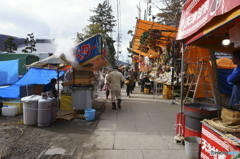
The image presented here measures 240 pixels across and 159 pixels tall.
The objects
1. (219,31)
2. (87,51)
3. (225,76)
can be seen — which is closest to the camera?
(219,31)

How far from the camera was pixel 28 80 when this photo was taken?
29.6 feet

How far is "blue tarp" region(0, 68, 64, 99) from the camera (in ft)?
26.3

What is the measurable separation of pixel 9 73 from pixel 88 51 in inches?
244

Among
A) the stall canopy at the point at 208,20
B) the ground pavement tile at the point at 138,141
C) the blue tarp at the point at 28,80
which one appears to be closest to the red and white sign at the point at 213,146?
the ground pavement tile at the point at 138,141

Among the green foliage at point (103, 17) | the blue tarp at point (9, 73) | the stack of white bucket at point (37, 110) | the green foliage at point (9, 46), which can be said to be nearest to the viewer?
the stack of white bucket at point (37, 110)

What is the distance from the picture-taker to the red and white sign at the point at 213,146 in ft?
8.05

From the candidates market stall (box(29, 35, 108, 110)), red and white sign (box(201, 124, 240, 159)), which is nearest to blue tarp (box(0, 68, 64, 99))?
market stall (box(29, 35, 108, 110))

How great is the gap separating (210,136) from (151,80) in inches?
429

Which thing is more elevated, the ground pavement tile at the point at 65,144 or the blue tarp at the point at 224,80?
the blue tarp at the point at 224,80

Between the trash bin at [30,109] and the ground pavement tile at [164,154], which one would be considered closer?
the ground pavement tile at [164,154]

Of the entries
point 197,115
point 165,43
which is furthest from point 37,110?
point 165,43

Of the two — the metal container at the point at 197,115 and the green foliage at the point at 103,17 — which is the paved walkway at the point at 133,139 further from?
the green foliage at the point at 103,17

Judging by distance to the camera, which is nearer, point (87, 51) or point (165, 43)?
point (87, 51)

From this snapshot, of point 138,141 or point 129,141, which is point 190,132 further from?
point 129,141
